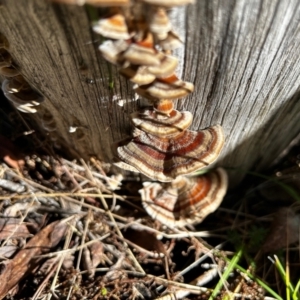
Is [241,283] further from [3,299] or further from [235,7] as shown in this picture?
[235,7]

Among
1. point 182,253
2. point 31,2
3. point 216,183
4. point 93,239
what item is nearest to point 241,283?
point 182,253

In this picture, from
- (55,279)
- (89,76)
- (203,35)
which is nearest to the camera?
(203,35)

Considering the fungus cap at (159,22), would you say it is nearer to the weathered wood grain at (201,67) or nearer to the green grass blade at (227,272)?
the weathered wood grain at (201,67)

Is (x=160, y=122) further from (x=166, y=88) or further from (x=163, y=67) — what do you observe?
(x=163, y=67)

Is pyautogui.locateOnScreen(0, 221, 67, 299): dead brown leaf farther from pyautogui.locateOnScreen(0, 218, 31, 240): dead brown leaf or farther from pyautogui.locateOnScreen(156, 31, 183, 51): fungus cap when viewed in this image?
pyautogui.locateOnScreen(156, 31, 183, 51): fungus cap

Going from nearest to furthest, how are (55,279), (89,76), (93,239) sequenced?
Answer: (89,76), (55,279), (93,239)

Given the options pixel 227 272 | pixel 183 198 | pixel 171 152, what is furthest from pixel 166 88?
pixel 227 272

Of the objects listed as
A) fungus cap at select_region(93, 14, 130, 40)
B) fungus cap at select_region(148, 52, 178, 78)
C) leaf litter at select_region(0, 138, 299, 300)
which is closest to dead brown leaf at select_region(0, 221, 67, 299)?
leaf litter at select_region(0, 138, 299, 300)
